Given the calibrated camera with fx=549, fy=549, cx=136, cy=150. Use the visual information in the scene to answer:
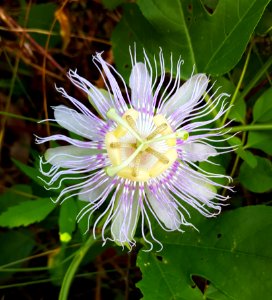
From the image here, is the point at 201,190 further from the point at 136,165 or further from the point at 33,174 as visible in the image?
the point at 33,174

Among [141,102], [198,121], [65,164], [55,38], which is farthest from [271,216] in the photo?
[55,38]

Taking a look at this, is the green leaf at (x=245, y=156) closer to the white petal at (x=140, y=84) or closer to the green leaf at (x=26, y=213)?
the white petal at (x=140, y=84)

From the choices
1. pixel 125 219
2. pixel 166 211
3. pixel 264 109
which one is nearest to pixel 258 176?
pixel 264 109

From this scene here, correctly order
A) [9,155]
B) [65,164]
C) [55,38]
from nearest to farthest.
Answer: [65,164]
[55,38]
[9,155]

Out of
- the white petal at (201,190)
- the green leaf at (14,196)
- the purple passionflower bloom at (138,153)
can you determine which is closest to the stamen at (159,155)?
the purple passionflower bloom at (138,153)

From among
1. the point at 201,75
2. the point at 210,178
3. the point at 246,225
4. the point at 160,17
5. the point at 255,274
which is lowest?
the point at 255,274

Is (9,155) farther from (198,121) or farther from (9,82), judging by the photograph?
(198,121)
